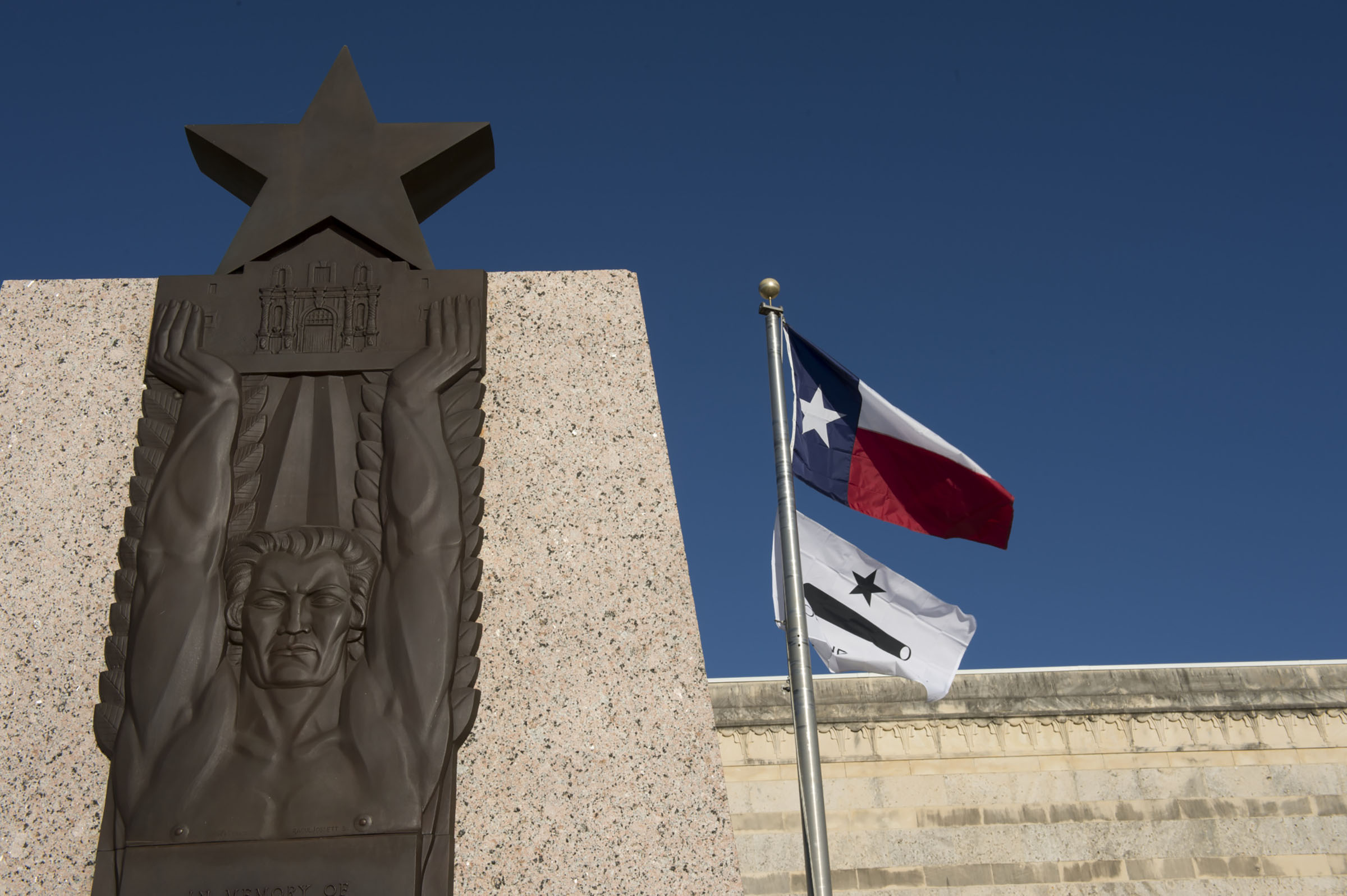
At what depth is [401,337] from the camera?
4.07 m

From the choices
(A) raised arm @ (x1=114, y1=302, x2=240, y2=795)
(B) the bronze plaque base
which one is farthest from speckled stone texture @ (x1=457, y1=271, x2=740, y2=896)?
(A) raised arm @ (x1=114, y1=302, x2=240, y2=795)

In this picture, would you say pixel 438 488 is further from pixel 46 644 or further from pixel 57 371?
pixel 57 371

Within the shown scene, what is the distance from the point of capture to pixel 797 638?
5750 millimetres

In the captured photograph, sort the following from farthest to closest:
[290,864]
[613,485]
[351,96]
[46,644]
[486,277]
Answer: [351,96], [486,277], [613,485], [46,644], [290,864]

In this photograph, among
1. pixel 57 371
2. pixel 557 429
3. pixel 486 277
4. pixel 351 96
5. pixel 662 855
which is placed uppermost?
pixel 351 96

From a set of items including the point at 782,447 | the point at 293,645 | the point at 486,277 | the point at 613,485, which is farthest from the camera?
the point at 782,447

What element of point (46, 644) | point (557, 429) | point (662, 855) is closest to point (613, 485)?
point (557, 429)

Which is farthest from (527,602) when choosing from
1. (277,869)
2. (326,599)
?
→ (277,869)

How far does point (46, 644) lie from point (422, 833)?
1.52 metres

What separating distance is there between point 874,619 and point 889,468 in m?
0.96

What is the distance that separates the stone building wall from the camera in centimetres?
1133

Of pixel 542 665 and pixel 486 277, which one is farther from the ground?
pixel 486 277

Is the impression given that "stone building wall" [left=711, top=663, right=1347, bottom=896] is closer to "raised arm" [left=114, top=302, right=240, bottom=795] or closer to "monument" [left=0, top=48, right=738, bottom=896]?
"monument" [left=0, top=48, right=738, bottom=896]

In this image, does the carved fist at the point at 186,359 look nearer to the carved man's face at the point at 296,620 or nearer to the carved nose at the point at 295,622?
the carved man's face at the point at 296,620
